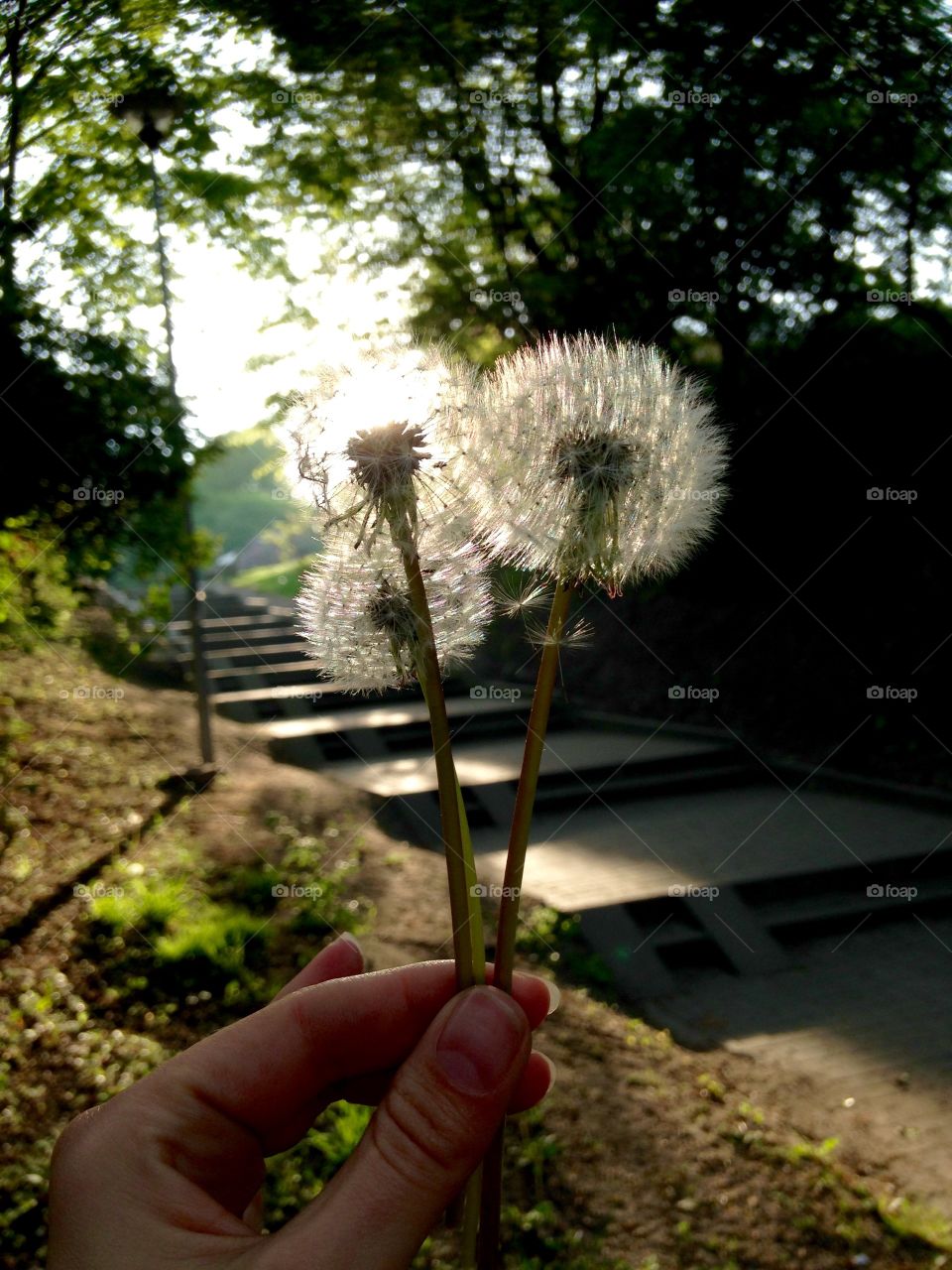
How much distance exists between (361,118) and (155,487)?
2.55 ft

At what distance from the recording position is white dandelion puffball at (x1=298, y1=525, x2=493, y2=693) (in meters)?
0.53

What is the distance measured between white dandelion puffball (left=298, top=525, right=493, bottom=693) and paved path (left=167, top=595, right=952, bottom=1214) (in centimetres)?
95

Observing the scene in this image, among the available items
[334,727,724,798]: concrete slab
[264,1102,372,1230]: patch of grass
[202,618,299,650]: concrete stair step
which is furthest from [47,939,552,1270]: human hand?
[202,618,299,650]: concrete stair step

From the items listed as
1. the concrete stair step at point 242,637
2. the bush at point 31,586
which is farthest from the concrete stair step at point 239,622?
the bush at point 31,586

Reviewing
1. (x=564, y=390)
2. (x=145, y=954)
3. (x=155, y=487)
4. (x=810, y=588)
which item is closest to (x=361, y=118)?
(x=155, y=487)

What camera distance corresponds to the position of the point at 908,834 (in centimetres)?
172

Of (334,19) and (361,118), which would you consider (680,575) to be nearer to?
(361,118)

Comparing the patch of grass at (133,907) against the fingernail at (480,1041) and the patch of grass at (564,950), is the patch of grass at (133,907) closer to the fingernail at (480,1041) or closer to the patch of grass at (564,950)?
the patch of grass at (564,950)

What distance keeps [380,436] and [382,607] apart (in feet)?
0.34

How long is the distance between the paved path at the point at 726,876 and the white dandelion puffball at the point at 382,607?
945mm

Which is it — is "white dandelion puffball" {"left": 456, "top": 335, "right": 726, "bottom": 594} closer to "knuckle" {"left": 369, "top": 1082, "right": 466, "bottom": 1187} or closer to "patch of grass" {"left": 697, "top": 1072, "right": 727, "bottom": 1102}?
"knuckle" {"left": 369, "top": 1082, "right": 466, "bottom": 1187}

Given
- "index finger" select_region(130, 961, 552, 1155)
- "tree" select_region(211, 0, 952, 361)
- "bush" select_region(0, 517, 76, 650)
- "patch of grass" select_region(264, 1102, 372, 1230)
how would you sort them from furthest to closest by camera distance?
"bush" select_region(0, 517, 76, 650) → "tree" select_region(211, 0, 952, 361) → "patch of grass" select_region(264, 1102, 372, 1230) → "index finger" select_region(130, 961, 552, 1155)

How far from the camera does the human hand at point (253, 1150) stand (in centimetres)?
52

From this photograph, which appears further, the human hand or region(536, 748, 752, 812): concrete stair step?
region(536, 748, 752, 812): concrete stair step
